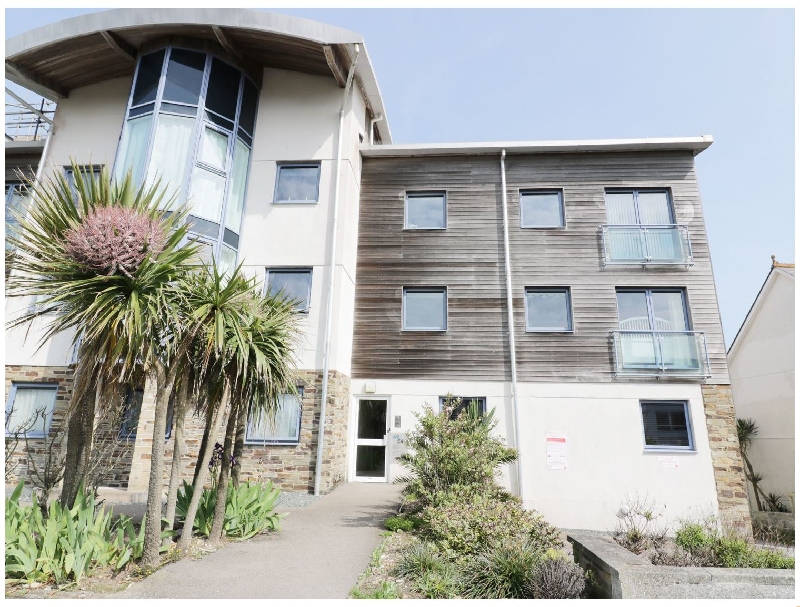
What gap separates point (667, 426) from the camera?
36.9 feet

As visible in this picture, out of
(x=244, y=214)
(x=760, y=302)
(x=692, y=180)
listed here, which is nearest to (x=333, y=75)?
(x=244, y=214)

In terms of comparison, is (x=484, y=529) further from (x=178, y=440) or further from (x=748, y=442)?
(x=748, y=442)

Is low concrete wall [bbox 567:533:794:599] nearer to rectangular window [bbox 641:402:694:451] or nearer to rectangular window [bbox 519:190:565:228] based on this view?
rectangular window [bbox 641:402:694:451]

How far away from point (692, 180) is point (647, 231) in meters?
2.01

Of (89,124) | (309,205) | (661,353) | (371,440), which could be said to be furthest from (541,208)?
(89,124)

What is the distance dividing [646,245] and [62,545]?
514 inches

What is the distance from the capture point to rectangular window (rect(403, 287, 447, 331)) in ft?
40.8

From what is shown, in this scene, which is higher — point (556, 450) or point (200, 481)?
point (556, 450)

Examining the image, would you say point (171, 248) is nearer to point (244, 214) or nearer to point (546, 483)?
point (244, 214)

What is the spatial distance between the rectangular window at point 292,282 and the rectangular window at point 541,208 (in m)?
5.99

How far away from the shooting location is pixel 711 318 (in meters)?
11.8

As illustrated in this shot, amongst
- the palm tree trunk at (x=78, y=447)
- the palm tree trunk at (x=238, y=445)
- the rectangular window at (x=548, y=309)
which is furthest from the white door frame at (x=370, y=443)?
the palm tree trunk at (x=78, y=447)

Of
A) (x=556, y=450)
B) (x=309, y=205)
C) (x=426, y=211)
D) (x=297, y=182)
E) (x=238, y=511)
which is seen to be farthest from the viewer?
(x=426, y=211)

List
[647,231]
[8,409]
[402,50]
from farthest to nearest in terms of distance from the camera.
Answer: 1. [647,231]
2. [8,409]
3. [402,50]
